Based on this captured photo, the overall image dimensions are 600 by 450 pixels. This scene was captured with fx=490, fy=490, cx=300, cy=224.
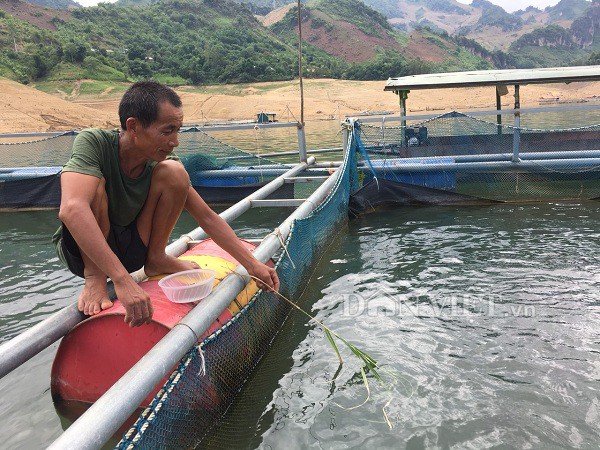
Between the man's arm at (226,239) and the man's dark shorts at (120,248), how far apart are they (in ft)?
1.29

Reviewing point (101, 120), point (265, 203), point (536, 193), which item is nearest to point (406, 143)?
point (536, 193)

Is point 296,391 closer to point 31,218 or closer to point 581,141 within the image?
point 31,218

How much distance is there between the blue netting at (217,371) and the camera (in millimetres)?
2152

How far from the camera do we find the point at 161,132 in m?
2.66

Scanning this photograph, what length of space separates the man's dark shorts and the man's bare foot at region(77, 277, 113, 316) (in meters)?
0.17

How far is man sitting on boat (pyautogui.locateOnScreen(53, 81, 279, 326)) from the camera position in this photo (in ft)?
7.91

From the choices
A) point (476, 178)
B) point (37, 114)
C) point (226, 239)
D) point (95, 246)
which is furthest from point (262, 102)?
point (95, 246)

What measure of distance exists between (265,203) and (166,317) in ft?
10.6

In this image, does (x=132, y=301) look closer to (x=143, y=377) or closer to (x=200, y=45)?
(x=143, y=377)

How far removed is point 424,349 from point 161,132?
2478 mm

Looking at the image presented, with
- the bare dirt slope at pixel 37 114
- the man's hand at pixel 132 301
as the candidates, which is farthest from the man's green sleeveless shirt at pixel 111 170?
the bare dirt slope at pixel 37 114

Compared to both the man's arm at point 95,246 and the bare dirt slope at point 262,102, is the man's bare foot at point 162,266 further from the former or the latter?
the bare dirt slope at point 262,102

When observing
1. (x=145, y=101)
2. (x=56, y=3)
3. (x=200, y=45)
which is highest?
(x=56, y=3)

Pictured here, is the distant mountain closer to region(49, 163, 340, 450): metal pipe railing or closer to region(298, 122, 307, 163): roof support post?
region(298, 122, 307, 163): roof support post
